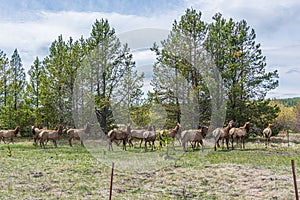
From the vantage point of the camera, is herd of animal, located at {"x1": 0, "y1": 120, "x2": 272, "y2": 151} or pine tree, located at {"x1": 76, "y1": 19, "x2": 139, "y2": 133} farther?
pine tree, located at {"x1": 76, "y1": 19, "x2": 139, "y2": 133}

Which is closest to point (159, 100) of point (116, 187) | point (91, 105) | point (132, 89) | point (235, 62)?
point (132, 89)

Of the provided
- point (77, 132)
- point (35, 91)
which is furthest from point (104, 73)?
point (35, 91)

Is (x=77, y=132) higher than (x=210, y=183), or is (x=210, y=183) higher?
(x=77, y=132)

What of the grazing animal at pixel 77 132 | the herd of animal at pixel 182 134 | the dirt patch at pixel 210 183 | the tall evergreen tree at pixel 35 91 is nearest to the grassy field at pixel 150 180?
the dirt patch at pixel 210 183

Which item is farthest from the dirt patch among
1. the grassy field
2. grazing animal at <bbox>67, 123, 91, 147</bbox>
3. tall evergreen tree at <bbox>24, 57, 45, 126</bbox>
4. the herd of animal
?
tall evergreen tree at <bbox>24, 57, 45, 126</bbox>

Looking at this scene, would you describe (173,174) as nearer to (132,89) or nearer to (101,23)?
(132,89)

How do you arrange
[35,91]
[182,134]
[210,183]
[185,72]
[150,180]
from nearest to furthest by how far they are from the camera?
[210,183] < [150,180] < [182,134] < [185,72] < [35,91]

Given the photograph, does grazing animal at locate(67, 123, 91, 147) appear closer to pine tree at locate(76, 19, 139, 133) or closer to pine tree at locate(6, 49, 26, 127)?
pine tree at locate(76, 19, 139, 133)

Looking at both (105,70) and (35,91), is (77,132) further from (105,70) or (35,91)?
(35,91)

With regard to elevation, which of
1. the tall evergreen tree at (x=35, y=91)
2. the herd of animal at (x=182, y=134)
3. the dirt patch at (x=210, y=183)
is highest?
the tall evergreen tree at (x=35, y=91)

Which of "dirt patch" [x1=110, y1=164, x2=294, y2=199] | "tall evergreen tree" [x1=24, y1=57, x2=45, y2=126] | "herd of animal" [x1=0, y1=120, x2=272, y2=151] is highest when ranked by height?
"tall evergreen tree" [x1=24, y1=57, x2=45, y2=126]

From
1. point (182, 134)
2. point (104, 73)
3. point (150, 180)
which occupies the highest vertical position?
point (104, 73)

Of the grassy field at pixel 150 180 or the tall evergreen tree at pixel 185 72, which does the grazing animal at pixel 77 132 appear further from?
the grassy field at pixel 150 180

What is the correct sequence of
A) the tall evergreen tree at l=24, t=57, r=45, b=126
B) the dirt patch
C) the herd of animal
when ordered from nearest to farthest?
the dirt patch < the herd of animal < the tall evergreen tree at l=24, t=57, r=45, b=126
